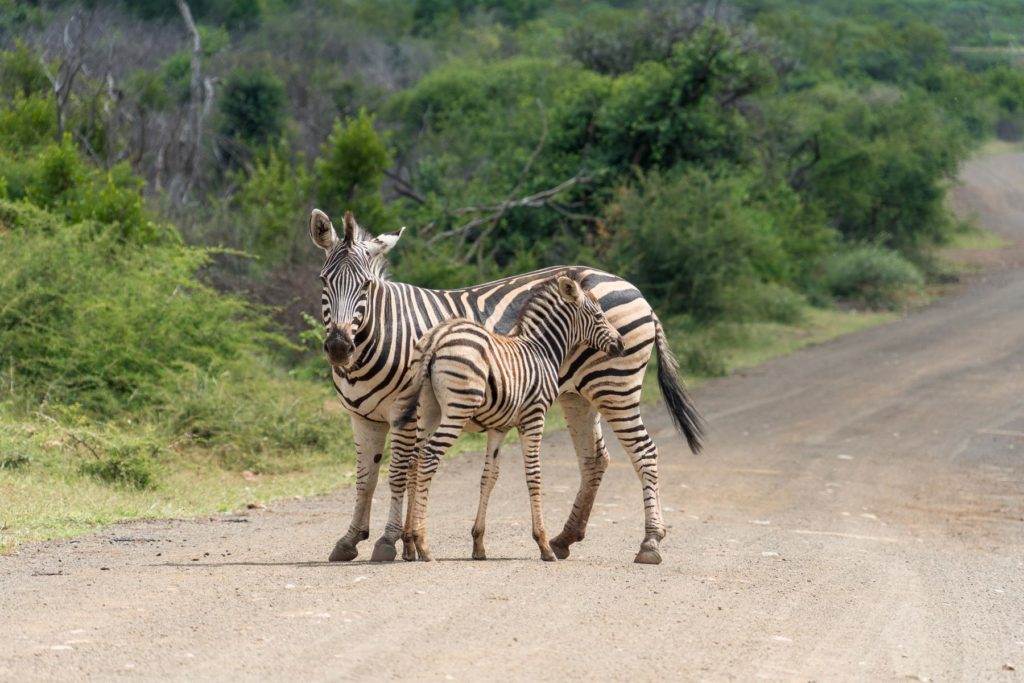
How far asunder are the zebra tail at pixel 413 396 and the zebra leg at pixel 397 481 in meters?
0.07

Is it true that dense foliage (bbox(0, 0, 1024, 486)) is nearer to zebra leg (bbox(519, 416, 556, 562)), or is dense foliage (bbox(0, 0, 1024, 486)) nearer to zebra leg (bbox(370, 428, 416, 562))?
zebra leg (bbox(370, 428, 416, 562))

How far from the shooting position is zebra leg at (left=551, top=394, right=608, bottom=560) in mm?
8055

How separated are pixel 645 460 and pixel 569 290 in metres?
1.15

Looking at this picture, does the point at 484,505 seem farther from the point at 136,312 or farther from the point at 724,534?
the point at 136,312

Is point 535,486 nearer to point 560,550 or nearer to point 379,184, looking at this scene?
point 560,550

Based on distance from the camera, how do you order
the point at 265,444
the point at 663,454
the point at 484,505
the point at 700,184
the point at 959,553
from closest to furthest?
the point at 484,505 < the point at 959,553 < the point at 265,444 < the point at 663,454 < the point at 700,184

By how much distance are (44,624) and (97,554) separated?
6.64 feet

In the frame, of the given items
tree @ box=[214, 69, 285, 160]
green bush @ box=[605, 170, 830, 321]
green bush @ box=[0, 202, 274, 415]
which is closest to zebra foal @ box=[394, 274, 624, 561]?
green bush @ box=[0, 202, 274, 415]

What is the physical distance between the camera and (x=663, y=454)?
1261 cm

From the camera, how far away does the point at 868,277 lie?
25.9 m

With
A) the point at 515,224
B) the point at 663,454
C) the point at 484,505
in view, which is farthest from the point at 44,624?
the point at 515,224

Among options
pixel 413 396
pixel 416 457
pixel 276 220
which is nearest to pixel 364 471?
pixel 416 457

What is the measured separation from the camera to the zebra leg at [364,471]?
757 centimetres

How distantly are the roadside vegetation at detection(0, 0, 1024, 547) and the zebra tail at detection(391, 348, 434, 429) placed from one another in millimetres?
2346
